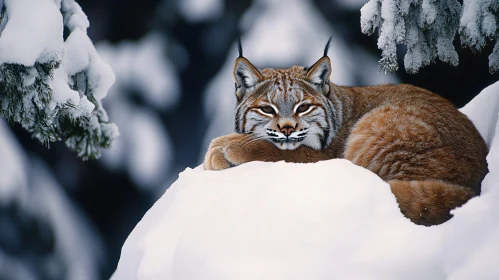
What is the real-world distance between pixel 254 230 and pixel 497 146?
3.51ft

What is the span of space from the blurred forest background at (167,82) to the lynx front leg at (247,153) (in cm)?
262

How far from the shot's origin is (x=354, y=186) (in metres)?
2.26

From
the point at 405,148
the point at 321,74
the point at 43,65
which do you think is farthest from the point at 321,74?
the point at 43,65

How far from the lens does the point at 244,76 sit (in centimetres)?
323

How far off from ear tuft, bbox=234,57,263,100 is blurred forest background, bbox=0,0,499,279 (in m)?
2.49

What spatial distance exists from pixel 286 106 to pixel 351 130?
1.52ft

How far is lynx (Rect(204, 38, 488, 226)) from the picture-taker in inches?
108

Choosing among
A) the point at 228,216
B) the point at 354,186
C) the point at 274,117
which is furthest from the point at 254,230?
the point at 274,117

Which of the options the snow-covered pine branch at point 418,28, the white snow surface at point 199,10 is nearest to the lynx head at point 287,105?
the snow-covered pine branch at point 418,28

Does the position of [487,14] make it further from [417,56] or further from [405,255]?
[405,255]

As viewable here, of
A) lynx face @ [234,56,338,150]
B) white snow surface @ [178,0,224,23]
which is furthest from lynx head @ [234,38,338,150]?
white snow surface @ [178,0,224,23]

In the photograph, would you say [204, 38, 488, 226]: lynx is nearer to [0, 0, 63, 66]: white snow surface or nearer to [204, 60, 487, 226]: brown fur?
[204, 60, 487, 226]: brown fur

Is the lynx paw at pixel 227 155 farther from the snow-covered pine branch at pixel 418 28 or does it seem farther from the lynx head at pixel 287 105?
the snow-covered pine branch at pixel 418 28

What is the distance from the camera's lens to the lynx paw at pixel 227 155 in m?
3.04
